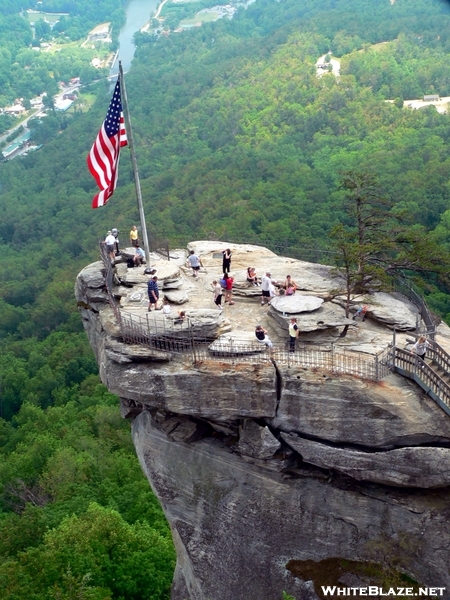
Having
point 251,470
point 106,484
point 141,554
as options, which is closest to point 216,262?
point 251,470

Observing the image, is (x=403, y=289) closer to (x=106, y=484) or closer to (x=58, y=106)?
(x=106, y=484)

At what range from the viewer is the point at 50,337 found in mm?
80750

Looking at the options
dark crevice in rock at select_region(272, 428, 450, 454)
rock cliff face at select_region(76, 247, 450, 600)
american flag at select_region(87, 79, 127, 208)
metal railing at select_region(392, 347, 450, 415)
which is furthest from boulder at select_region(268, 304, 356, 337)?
american flag at select_region(87, 79, 127, 208)

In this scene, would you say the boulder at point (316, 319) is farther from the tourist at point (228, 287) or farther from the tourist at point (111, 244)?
the tourist at point (111, 244)

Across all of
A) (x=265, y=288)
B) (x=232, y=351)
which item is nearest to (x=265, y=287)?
(x=265, y=288)

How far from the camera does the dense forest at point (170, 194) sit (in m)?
38.3

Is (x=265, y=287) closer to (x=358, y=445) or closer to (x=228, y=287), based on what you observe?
(x=228, y=287)

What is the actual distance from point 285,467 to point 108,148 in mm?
12589

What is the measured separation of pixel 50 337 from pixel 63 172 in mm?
57069

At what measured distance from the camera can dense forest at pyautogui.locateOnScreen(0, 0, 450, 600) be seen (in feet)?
126

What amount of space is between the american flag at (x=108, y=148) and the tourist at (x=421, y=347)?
39.8ft

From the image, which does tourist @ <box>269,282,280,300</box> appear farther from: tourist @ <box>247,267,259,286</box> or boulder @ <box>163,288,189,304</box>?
boulder @ <box>163,288,189,304</box>

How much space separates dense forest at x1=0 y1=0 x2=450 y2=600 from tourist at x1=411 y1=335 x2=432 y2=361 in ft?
16.5

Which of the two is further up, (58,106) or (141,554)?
(58,106)
